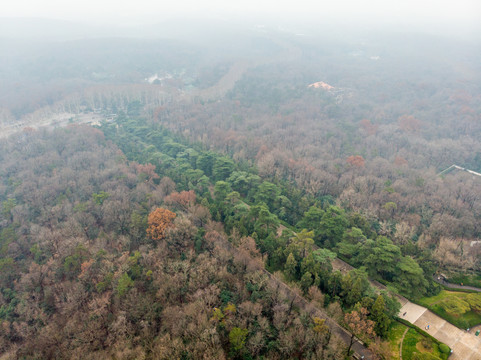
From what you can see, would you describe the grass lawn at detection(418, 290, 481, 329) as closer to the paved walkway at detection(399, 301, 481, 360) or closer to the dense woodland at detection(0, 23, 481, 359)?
the paved walkway at detection(399, 301, 481, 360)

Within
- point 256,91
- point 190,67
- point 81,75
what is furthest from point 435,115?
point 81,75

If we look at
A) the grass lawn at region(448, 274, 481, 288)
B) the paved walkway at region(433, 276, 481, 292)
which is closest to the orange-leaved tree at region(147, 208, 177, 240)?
the paved walkway at region(433, 276, 481, 292)

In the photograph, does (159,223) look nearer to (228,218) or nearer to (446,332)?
(228,218)

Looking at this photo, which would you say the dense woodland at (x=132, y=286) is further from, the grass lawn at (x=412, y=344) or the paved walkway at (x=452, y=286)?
the paved walkway at (x=452, y=286)

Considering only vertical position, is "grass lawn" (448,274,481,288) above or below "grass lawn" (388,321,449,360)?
below

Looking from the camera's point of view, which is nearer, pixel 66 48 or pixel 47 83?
pixel 47 83

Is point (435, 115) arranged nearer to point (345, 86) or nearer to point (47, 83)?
point (345, 86)

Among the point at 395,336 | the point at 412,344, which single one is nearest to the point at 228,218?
the point at 395,336
